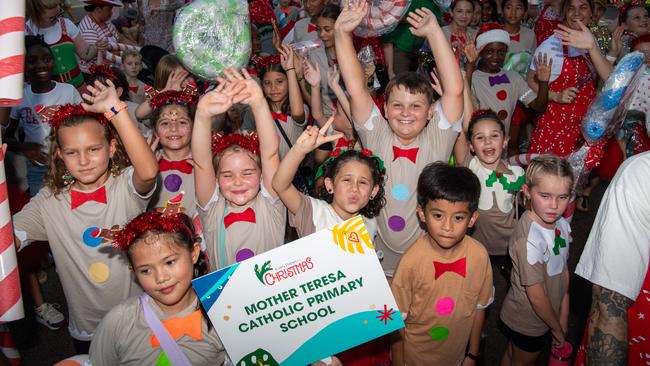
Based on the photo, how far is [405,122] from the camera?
3309 mm

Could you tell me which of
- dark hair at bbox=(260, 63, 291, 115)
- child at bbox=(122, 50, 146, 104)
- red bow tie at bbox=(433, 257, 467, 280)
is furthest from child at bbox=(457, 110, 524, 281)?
child at bbox=(122, 50, 146, 104)

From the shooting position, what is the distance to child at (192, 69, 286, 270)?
2.85 m

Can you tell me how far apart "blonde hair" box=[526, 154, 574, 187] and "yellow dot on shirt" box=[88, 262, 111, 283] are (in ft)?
8.11

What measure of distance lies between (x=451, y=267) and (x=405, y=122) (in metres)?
0.99

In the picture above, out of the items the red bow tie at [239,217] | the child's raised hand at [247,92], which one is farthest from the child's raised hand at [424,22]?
the red bow tie at [239,217]

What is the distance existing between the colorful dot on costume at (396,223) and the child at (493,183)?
0.72 m

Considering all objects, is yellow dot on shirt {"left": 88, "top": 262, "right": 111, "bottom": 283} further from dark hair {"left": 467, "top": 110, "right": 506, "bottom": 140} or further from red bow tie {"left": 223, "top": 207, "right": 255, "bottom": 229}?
dark hair {"left": 467, "top": 110, "right": 506, "bottom": 140}

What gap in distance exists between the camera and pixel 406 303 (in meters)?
2.79

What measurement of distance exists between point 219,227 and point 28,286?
2377mm

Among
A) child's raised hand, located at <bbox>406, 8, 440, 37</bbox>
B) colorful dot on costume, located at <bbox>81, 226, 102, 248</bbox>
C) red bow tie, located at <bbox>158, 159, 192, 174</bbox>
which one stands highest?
child's raised hand, located at <bbox>406, 8, 440, 37</bbox>

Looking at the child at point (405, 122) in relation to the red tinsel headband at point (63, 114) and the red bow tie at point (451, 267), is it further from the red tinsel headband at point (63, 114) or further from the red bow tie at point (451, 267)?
the red tinsel headband at point (63, 114)

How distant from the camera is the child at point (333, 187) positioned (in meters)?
2.72

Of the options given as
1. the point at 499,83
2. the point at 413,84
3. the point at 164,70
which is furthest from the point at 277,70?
the point at 499,83

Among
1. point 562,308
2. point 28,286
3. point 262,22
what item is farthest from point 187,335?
point 262,22
